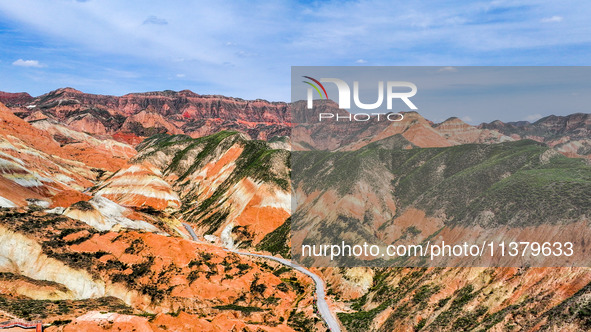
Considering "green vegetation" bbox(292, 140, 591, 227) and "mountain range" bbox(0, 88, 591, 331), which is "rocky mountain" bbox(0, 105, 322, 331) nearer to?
"mountain range" bbox(0, 88, 591, 331)

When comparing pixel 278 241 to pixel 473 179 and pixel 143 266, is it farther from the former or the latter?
pixel 473 179

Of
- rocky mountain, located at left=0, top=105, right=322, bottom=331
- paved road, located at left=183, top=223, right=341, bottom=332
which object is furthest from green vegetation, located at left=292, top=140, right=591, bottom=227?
paved road, located at left=183, top=223, right=341, bottom=332

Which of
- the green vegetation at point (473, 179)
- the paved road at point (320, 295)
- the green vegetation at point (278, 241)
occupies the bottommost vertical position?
the paved road at point (320, 295)

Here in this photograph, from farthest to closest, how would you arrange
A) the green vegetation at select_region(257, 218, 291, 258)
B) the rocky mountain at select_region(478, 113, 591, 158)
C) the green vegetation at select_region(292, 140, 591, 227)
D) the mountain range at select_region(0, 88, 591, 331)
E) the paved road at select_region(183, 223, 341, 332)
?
the rocky mountain at select_region(478, 113, 591, 158) < the green vegetation at select_region(257, 218, 291, 258) < the paved road at select_region(183, 223, 341, 332) < the green vegetation at select_region(292, 140, 591, 227) < the mountain range at select_region(0, 88, 591, 331)

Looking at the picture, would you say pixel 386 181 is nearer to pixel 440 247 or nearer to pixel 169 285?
pixel 440 247

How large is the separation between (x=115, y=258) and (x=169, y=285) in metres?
10.8

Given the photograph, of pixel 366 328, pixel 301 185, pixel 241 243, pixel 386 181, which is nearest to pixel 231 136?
pixel 301 185

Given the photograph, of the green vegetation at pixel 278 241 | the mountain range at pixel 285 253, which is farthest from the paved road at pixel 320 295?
the green vegetation at pixel 278 241

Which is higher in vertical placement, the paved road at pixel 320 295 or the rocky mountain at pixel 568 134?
the rocky mountain at pixel 568 134

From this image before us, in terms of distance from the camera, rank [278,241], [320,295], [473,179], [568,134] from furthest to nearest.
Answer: [568,134], [278,241], [473,179], [320,295]

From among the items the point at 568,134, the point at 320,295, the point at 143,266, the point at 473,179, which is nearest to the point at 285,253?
the point at 320,295

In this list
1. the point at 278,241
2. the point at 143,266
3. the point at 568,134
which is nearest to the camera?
the point at 143,266

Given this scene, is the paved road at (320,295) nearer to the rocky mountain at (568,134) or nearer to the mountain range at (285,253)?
the mountain range at (285,253)

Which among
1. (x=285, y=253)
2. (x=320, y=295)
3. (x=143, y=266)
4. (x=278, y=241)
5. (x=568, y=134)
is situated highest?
(x=568, y=134)
